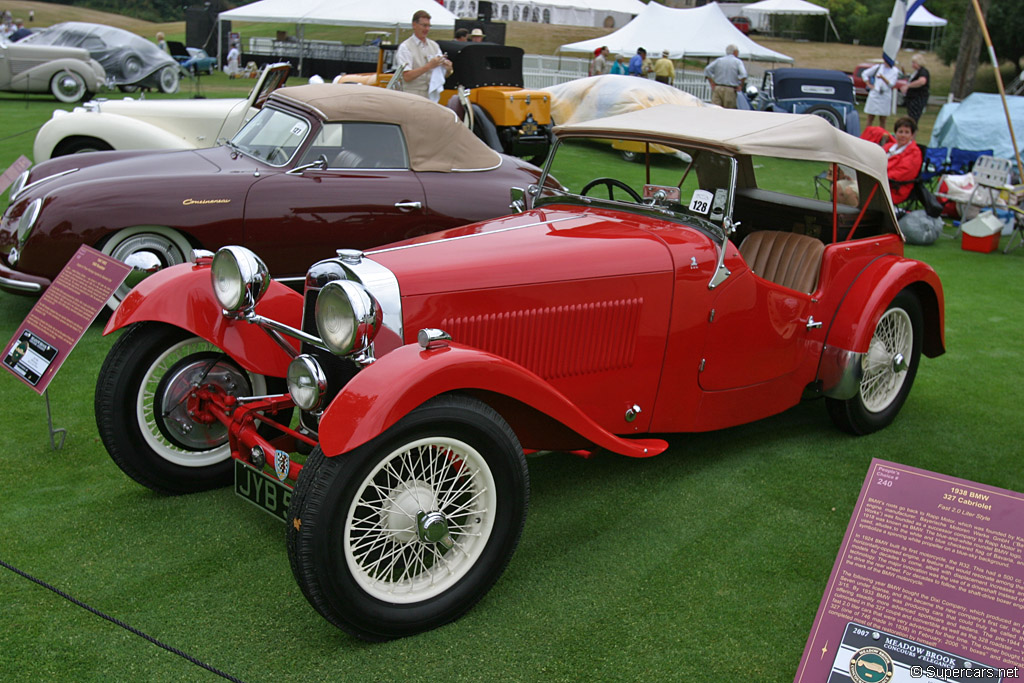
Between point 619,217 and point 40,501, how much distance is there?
287cm

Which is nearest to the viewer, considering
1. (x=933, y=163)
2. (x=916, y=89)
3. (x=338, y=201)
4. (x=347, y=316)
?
(x=347, y=316)

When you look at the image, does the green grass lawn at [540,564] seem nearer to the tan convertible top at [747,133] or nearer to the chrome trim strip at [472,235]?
the chrome trim strip at [472,235]

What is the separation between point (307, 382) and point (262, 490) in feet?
1.49

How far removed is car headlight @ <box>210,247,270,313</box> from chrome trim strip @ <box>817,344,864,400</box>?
9.21ft

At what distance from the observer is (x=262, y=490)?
3.05 metres

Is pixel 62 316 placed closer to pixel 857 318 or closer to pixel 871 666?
pixel 871 666

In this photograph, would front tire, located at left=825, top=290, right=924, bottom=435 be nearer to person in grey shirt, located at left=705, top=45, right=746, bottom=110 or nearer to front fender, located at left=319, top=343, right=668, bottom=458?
front fender, located at left=319, top=343, right=668, bottom=458

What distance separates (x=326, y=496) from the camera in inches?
102

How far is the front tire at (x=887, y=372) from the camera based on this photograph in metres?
4.62

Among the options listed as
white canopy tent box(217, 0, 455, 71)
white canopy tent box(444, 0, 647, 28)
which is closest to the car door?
white canopy tent box(217, 0, 455, 71)

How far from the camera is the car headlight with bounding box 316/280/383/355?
2.79 meters

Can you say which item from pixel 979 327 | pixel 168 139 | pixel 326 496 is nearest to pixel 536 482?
pixel 326 496

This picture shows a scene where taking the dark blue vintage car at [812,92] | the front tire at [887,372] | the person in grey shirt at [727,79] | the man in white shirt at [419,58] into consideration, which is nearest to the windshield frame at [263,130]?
the man in white shirt at [419,58]

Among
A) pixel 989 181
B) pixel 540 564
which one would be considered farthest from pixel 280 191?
pixel 989 181
